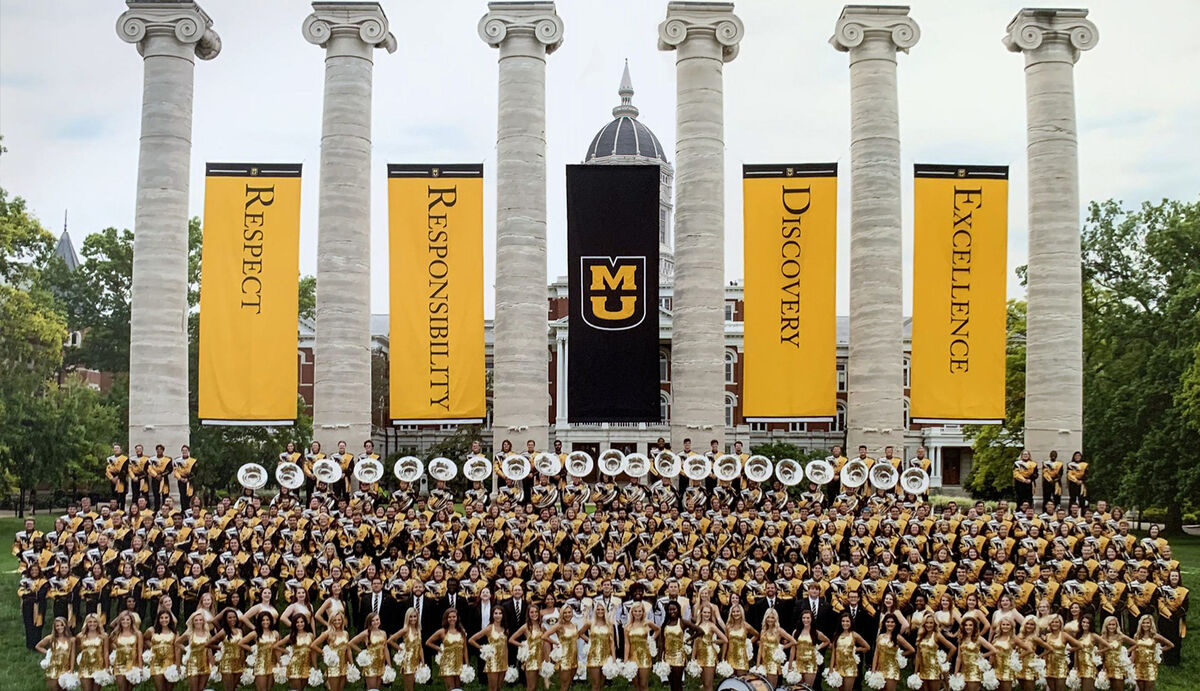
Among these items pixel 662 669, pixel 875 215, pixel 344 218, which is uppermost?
pixel 875 215

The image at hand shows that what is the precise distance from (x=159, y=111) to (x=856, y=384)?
2014cm

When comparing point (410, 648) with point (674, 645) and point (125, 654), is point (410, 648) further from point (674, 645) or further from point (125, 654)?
point (125, 654)

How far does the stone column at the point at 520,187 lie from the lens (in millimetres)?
29750

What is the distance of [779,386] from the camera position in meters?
28.3

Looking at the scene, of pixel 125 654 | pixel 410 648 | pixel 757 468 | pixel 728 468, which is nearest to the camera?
pixel 125 654

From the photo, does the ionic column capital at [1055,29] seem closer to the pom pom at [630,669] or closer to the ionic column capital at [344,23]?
the ionic column capital at [344,23]

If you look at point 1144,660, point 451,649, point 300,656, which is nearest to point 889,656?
point 1144,660

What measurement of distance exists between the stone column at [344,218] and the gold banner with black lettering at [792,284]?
10.4 metres

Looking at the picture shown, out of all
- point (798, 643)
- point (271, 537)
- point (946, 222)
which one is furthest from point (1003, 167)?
point (271, 537)

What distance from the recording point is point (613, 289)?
2778 cm

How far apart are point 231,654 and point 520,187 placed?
16.3 m

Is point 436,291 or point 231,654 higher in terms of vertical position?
point 436,291

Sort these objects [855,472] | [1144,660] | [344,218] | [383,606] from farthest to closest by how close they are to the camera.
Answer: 1. [344,218]
2. [855,472]
3. [383,606]
4. [1144,660]

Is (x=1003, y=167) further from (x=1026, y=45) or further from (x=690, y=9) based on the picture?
(x=690, y=9)
